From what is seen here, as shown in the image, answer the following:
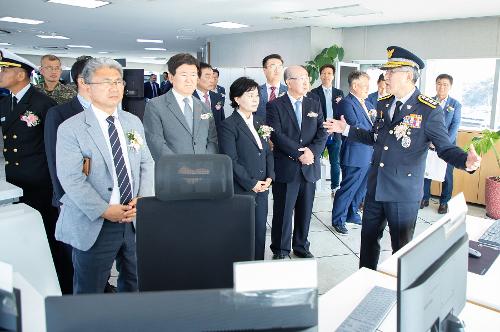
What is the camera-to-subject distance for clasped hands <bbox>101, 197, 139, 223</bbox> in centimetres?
213

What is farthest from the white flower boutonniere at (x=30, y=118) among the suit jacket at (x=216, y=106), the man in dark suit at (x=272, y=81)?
the man in dark suit at (x=272, y=81)

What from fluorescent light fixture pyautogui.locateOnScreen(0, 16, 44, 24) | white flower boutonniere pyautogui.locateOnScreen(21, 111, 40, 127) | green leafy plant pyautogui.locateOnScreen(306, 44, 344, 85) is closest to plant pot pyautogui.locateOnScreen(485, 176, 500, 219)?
green leafy plant pyautogui.locateOnScreen(306, 44, 344, 85)

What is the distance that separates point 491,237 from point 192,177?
1585mm

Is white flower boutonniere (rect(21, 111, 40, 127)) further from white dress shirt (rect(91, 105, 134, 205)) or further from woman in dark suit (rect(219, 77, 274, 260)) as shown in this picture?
woman in dark suit (rect(219, 77, 274, 260))

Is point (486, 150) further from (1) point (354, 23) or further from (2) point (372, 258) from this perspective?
(1) point (354, 23)

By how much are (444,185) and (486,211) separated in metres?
0.62

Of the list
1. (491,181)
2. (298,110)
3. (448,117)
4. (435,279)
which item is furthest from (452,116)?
(435,279)

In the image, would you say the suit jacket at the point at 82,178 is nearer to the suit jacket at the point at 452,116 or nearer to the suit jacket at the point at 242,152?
the suit jacket at the point at 242,152

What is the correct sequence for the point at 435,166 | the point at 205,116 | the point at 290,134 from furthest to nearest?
the point at 435,166
the point at 290,134
the point at 205,116

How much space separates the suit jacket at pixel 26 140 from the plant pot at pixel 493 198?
5.11 meters

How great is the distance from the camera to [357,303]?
1.61m

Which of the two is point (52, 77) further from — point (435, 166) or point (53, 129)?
point (435, 166)

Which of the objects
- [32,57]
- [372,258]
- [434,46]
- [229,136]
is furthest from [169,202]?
[32,57]

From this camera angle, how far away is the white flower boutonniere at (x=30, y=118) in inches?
113
